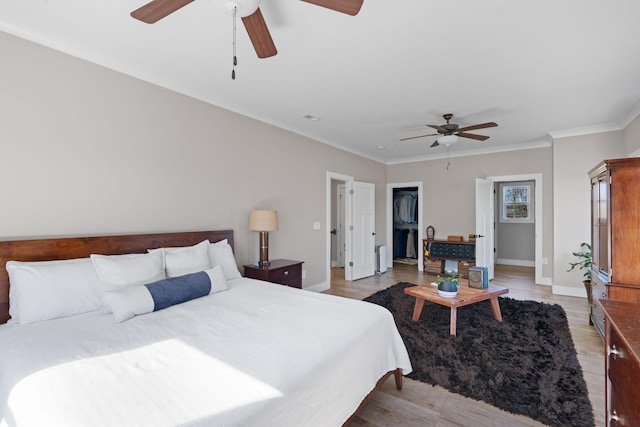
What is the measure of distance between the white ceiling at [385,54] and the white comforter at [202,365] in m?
1.99

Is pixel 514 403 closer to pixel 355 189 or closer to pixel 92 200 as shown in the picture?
pixel 92 200

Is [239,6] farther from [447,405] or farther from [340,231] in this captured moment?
[340,231]

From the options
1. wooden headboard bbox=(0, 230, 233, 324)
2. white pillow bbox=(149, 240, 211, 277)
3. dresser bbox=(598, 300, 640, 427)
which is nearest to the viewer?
dresser bbox=(598, 300, 640, 427)

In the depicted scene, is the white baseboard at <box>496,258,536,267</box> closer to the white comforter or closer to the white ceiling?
the white ceiling

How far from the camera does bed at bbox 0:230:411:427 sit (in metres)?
1.07

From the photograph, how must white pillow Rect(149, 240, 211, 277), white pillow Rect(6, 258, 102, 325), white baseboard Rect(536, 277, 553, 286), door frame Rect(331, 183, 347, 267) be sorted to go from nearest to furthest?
white pillow Rect(6, 258, 102, 325) < white pillow Rect(149, 240, 211, 277) < white baseboard Rect(536, 277, 553, 286) < door frame Rect(331, 183, 347, 267)

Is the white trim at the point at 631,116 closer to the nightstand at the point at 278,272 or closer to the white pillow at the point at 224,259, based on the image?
the nightstand at the point at 278,272

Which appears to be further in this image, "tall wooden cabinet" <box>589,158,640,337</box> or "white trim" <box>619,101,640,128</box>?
"white trim" <box>619,101,640,128</box>

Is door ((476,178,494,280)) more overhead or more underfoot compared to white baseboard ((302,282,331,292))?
more overhead

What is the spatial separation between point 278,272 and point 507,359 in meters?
2.39

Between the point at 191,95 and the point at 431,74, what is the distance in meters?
2.45

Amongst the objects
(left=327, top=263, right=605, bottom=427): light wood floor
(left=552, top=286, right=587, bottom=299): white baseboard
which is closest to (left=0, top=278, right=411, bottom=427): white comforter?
(left=327, top=263, right=605, bottom=427): light wood floor

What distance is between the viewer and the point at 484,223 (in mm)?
5766

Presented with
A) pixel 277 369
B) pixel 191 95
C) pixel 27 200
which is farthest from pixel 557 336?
pixel 27 200
